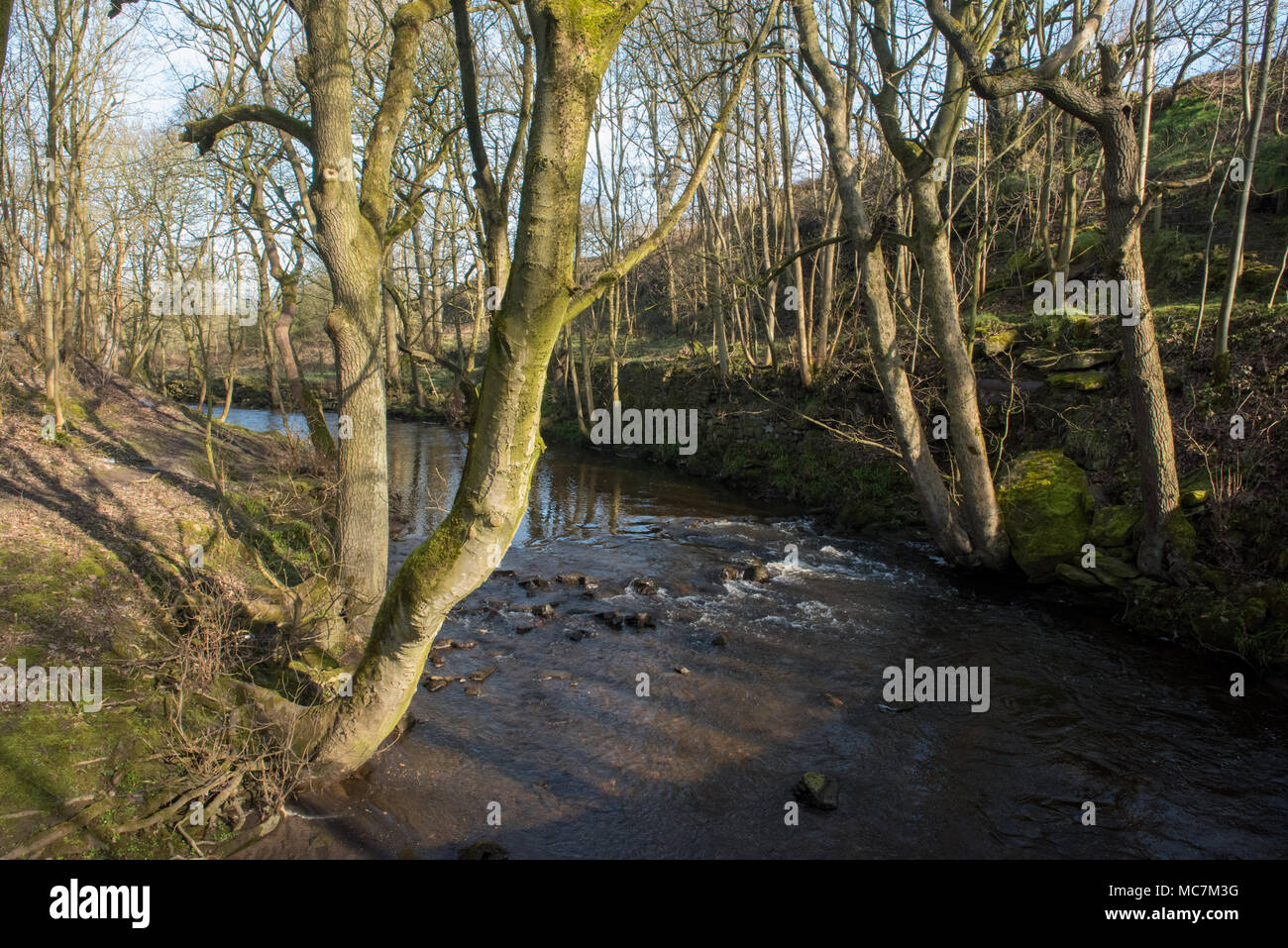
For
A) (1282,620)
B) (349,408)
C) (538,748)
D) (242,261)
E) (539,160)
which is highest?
(242,261)

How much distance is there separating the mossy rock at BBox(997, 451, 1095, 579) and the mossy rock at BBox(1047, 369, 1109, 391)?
1739 mm

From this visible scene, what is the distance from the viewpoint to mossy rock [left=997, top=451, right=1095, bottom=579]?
9.32 meters

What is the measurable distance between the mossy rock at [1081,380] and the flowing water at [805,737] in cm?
380

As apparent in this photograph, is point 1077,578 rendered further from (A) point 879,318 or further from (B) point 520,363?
(B) point 520,363

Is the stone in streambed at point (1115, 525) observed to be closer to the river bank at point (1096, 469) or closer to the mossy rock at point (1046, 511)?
the river bank at point (1096, 469)

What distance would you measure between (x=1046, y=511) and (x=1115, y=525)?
815 mm

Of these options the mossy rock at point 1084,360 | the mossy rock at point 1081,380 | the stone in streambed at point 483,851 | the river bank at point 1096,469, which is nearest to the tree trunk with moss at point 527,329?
the stone in streambed at point 483,851

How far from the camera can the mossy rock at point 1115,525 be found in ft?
28.9

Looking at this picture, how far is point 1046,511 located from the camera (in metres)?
9.55

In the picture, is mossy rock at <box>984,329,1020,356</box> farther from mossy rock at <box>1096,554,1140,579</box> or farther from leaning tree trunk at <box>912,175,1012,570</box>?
mossy rock at <box>1096,554,1140,579</box>
